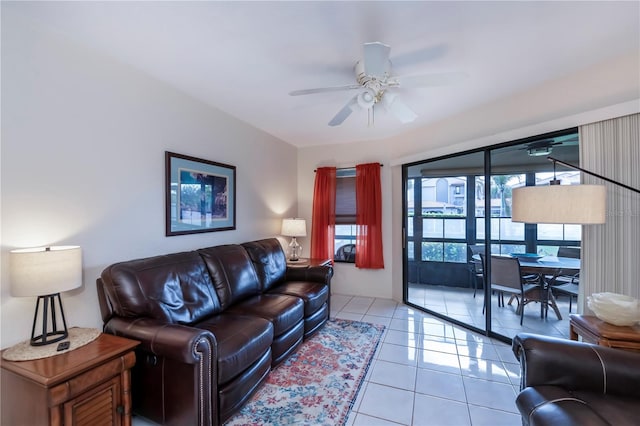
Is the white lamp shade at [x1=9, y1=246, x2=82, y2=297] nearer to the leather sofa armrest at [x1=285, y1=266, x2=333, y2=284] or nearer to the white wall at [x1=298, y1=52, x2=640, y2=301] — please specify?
the leather sofa armrest at [x1=285, y1=266, x2=333, y2=284]

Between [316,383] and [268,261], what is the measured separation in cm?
143

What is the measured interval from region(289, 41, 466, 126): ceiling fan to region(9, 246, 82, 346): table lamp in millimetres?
1726

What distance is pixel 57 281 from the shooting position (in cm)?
148

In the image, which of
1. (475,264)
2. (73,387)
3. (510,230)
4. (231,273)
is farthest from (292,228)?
(73,387)

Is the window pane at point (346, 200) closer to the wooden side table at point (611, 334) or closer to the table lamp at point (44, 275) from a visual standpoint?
A: the wooden side table at point (611, 334)

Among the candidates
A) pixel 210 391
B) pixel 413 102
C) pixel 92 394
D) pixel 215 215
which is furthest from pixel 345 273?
pixel 92 394

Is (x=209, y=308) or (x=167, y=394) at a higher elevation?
(x=209, y=308)

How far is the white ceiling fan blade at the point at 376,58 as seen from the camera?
1.54 m

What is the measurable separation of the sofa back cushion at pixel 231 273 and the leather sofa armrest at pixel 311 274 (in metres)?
0.62

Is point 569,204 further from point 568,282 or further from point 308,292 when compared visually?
point 308,292

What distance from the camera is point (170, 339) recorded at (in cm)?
159

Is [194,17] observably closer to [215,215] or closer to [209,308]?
[215,215]

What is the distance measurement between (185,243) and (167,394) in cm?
136

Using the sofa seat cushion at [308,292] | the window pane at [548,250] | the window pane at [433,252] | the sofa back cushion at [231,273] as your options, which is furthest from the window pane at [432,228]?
the sofa back cushion at [231,273]
